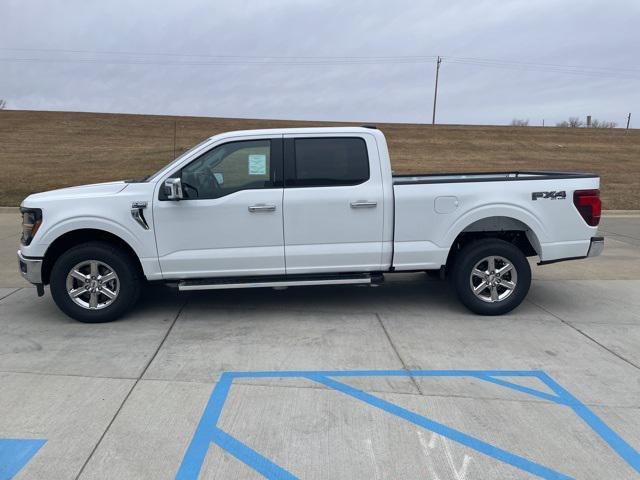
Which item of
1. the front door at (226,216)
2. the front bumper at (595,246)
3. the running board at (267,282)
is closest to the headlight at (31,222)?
the front door at (226,216)

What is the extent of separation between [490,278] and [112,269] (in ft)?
12.7

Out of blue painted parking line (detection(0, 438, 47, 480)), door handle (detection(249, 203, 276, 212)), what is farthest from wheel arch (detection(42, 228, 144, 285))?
blue painted parking line (detection(0, 438, 47, 480))

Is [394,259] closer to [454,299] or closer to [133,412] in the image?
[454,299]

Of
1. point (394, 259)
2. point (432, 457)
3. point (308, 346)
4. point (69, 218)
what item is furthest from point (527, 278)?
point (69, 218)

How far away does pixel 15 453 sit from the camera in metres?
3.09

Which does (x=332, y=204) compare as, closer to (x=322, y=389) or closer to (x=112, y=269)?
(x=322, y=389)

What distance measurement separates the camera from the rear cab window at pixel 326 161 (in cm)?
538

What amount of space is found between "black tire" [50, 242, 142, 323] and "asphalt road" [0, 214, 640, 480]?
0.15 metres

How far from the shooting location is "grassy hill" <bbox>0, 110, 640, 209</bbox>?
18.4 m

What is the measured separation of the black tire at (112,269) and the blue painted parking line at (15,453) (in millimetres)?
2177

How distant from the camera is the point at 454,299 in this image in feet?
20.8

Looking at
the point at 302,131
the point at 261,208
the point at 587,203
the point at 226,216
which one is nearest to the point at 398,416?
the point at 261,208

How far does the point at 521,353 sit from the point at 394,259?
1.52 metres

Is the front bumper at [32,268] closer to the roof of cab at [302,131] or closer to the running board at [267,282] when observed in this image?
the running board at [267,282]
